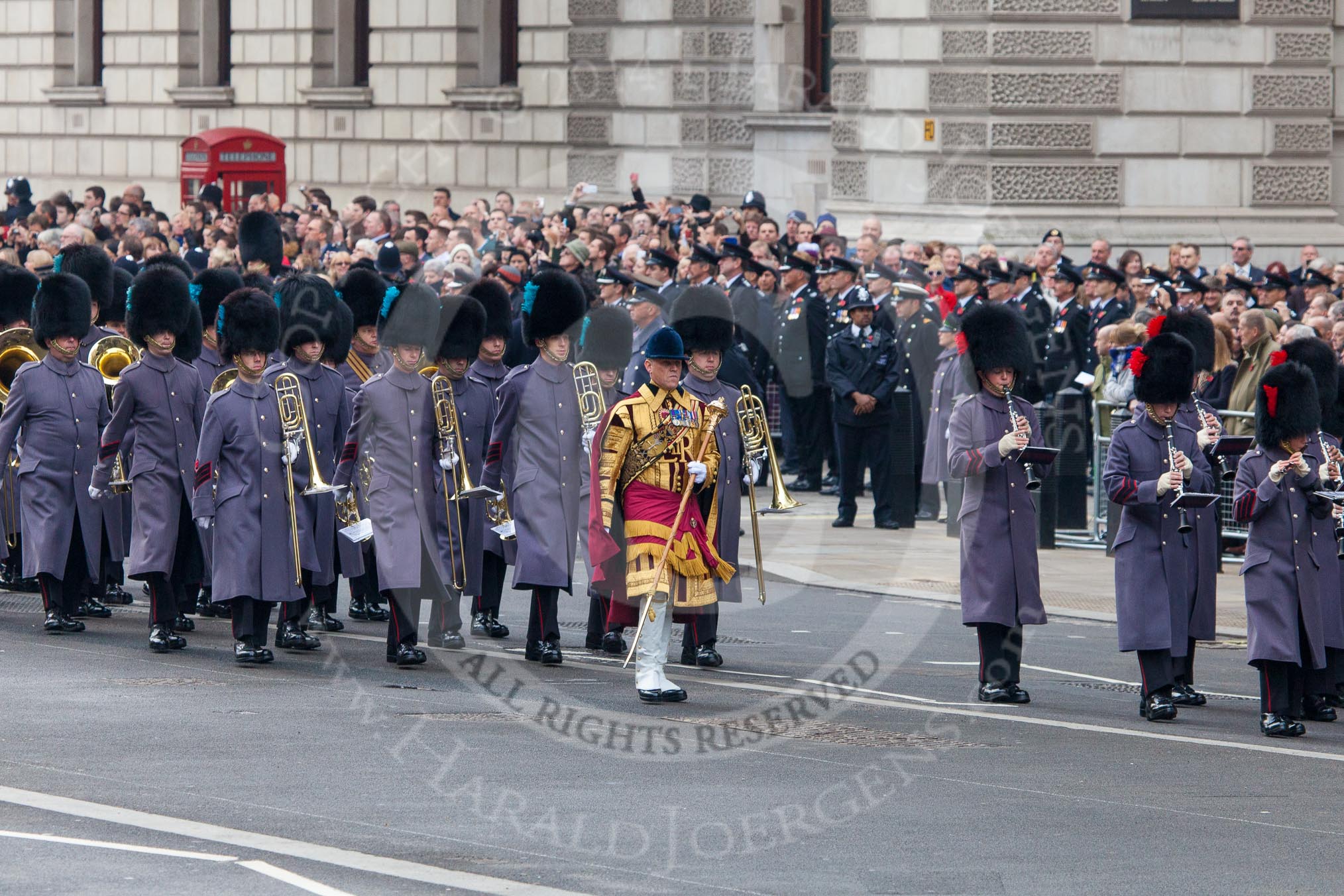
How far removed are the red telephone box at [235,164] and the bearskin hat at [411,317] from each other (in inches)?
678

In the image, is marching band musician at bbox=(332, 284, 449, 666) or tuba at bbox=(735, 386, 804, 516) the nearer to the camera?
marching band musician at bbox=(332, 284, 449, 666)

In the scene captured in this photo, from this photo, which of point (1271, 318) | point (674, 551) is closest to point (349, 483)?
point (674, 551)

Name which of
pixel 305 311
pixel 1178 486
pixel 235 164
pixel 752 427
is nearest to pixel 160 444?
pixel 305 311

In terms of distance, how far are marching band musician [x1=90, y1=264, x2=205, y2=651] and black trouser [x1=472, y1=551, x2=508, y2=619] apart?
150cm

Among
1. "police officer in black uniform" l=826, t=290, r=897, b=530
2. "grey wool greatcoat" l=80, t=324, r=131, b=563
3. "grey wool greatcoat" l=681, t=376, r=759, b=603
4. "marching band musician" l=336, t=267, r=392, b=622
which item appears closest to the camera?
"grey wool greatcoat" l=681, t=376, r=759, b=603

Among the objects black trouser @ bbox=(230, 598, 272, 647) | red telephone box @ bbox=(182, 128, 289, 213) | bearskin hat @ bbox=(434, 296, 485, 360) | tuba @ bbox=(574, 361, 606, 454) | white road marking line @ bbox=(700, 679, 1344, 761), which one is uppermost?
red telephone box @ bbox=(182, 128, 289, 213)

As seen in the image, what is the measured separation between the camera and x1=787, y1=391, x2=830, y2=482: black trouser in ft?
62.0

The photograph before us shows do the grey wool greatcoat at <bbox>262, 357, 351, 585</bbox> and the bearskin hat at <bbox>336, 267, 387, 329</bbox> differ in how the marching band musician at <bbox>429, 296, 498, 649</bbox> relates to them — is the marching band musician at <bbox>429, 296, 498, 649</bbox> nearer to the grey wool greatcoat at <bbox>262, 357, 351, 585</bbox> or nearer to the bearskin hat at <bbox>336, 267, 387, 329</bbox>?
the grey wool greatcoat at <bbox>262, 357, 351, 585</bbox>

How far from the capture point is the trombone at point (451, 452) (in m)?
11.6

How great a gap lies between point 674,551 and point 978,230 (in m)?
12.3

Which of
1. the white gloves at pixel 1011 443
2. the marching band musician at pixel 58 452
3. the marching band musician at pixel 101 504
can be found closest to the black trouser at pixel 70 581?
the marching band musician at pixel 58 452

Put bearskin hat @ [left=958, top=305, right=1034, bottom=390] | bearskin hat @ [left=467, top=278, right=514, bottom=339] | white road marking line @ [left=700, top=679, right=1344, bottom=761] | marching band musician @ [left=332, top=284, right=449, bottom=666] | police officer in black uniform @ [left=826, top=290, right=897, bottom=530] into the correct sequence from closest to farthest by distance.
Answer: white road marking line @ [left=700, top=679, right=1344, bottom=761], bearskin hat @ [left=958, top=305, right=1034, bottom=390], marching band musician @ [left=332, top=284, right=449, bottom=666], bearskin hat @ [left=467, top=278, right=514, bottom=339], police officer in black uniform @ [left=826, top=290, right=897, bottom=530]

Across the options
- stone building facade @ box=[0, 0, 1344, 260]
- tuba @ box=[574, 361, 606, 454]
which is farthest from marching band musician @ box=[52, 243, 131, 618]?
stone building facade @ box=[0, 0, 1344, 260]

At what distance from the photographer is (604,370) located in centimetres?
1269
